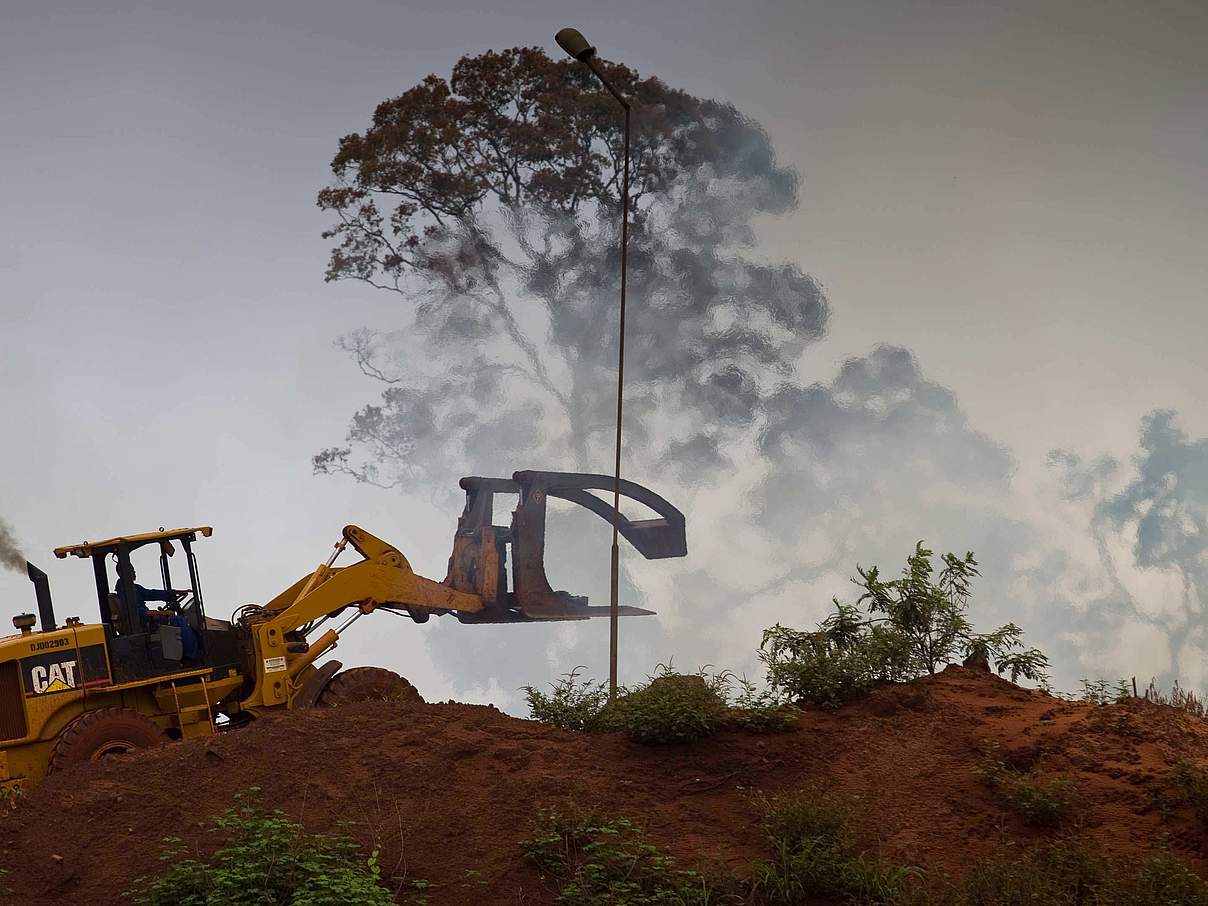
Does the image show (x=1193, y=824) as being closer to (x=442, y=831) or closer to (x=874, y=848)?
(x=874, y=848)

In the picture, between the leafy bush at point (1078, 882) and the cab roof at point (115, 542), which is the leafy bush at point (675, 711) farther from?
the cab roof at point (115, 542)

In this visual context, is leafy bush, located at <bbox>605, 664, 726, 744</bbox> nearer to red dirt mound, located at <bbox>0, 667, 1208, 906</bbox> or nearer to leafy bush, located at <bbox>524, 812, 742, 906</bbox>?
red dirt mound, located at <bbox>0, 667, 1208, 906</bbox>

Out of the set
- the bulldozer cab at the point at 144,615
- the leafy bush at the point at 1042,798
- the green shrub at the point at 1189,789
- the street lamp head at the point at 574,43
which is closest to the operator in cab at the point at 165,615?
the bulldozer cab at the point at 144,615

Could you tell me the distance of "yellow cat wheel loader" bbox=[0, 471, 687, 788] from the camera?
1593 centimetres

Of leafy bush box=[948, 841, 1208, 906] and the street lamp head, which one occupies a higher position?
the street lamp head

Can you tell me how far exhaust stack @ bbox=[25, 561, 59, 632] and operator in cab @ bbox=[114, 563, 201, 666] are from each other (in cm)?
86

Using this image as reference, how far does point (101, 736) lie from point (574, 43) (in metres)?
11.0

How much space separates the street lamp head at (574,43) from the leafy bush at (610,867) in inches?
414

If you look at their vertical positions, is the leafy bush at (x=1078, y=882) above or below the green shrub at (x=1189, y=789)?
below

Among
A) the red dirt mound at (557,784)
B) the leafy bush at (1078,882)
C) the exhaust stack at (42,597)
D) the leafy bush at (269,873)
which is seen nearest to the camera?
the leafy bush at (1078,882)

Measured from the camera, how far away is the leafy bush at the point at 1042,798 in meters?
11.4

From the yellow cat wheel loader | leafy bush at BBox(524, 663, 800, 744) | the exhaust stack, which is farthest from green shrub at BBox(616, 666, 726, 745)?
the exhaust stack

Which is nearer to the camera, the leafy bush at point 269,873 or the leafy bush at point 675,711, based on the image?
the leafy bush at point 269,873

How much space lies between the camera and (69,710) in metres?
16.2
